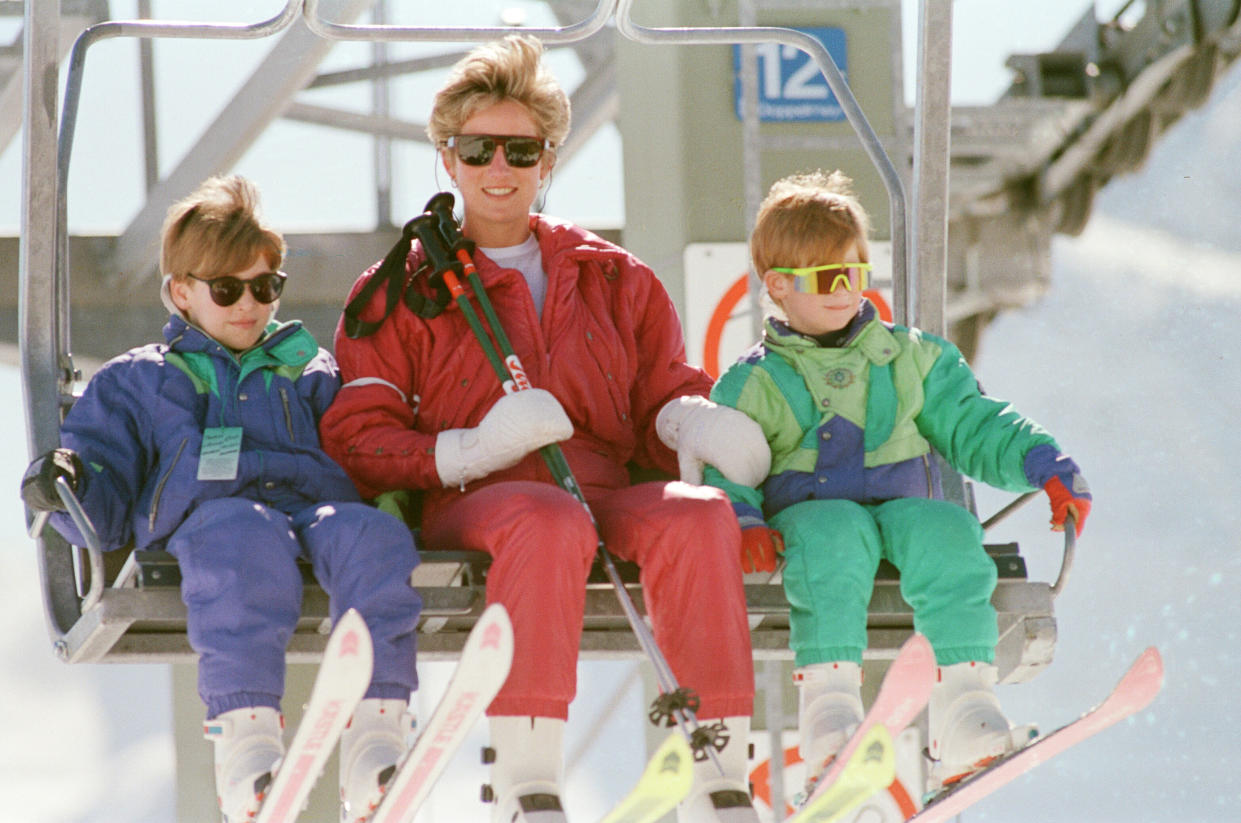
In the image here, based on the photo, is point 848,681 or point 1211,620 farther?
point 1211,620

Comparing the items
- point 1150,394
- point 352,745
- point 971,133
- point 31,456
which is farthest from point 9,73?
point 1150,394

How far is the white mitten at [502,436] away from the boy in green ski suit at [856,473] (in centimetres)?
29

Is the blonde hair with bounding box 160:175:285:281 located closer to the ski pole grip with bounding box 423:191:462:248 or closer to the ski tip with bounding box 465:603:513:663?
the ski pole grip with bounding box 423:191:462:248

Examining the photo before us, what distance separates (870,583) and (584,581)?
47 centimetres

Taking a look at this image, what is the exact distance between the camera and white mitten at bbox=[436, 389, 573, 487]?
10.4ft

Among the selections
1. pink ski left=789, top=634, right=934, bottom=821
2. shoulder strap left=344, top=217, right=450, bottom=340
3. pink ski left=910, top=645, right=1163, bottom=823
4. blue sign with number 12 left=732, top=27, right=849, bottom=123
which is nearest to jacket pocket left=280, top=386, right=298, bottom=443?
shoulder strap left=344, top=217, right=450, bottom=340

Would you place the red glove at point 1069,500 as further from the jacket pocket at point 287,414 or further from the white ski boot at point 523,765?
the jacket pocket at point 287,414

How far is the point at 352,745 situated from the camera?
295 cm

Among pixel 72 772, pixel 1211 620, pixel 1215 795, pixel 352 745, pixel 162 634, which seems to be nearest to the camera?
pixel 352 745

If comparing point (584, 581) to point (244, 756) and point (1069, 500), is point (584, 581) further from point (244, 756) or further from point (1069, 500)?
point (1069, 500)

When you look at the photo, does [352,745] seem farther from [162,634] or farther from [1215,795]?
[1215,795]

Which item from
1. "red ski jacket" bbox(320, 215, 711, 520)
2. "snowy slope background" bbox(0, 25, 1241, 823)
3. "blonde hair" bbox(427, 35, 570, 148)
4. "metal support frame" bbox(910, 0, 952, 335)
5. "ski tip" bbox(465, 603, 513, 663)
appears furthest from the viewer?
"snowy slope background" bbox(0, 25, 1241, 823)

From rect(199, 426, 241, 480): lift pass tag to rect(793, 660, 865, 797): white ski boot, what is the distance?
3.10 ft

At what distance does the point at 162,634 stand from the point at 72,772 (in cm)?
882
